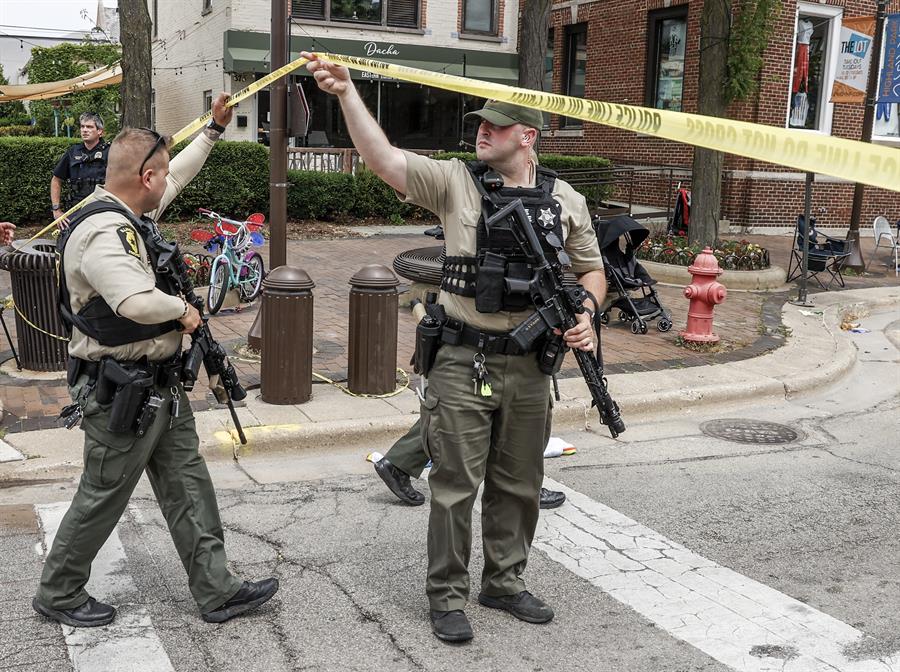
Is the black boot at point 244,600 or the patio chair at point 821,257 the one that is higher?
the patio chair at point 821,257

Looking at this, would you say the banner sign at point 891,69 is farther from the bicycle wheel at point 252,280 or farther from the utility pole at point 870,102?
the bicycle wheel at point 252,280

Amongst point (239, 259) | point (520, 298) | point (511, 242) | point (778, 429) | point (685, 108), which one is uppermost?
point (685, 108)

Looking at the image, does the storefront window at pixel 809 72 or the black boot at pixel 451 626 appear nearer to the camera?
the black boot at pixel 451 626

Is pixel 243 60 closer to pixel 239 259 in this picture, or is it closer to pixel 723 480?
pixel 239 259

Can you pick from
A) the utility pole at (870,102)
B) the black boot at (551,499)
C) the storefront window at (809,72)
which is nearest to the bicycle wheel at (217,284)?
the black boot at (551,499)

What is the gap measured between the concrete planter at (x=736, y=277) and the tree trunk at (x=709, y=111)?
0.95 metres

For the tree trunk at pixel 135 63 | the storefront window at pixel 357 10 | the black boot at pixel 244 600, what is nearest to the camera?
the black boot at pixel 244 600

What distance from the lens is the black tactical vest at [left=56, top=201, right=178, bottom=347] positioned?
3.44 m

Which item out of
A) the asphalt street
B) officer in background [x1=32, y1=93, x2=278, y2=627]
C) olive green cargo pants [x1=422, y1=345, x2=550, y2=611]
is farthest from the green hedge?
olive green cargo pants [x1=422, y1=345, x2=550, y2=611]

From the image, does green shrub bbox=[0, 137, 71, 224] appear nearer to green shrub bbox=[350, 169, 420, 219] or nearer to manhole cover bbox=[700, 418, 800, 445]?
green shrub bbox=[350, 169, 420, 219]

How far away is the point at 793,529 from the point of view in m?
4.98

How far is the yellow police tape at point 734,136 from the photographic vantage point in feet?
9.77

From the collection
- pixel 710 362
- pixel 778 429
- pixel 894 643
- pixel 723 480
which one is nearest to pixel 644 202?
pixel 710 362

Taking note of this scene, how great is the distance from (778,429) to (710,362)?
5.64 ft
